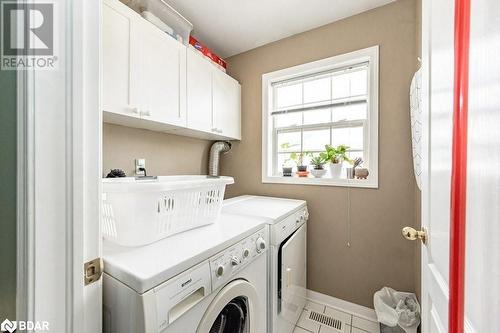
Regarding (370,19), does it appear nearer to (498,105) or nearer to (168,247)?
(498,105)

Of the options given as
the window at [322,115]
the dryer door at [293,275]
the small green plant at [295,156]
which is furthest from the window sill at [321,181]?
the dryer door at [293,275]

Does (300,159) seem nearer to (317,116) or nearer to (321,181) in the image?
(321,181)

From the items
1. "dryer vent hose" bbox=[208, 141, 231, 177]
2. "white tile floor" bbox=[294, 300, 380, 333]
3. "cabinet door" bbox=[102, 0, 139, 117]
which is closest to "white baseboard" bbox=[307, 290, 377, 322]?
"white tile floor" bbox=[294, 300, 380, 333]

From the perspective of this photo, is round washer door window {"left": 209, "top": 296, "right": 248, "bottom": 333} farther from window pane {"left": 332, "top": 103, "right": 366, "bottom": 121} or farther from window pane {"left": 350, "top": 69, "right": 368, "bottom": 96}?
window pane {"left": 350, "top": 69, "right": 368, "bottom": 96}

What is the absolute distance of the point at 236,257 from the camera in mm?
941

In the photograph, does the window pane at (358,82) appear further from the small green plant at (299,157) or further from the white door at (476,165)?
the white door at (476,165)

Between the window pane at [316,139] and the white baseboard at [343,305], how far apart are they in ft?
4.77

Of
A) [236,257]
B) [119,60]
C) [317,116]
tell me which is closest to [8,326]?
[236,257]

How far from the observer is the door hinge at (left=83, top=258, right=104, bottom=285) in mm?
549

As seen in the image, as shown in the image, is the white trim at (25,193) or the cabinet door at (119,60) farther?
the cabinet door at (119,60)

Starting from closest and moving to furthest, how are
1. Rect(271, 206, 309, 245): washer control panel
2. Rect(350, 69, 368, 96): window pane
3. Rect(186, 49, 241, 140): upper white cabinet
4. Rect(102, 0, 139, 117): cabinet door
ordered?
Rect(102, 0, 139, 117): cabinet door → Rect(271, 206, 309, 245): washer control panel → Rect(186, 49, 241, 140): upper white cabinet → Rect(350, 69, 368, 96): window pane

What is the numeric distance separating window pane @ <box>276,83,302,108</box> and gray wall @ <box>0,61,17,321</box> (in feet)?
6.91

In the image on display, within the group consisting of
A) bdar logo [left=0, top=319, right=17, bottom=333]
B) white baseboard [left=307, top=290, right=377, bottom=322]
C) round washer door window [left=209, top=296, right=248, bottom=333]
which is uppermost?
bdar logo [left=0, top=319, right=17, bottom=333]

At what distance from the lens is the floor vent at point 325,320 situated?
1677 millimetres
